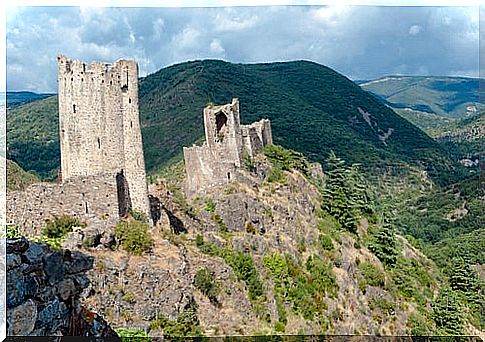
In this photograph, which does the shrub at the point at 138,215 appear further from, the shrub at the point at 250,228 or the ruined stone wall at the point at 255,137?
the ruined stone wall at the point at 255,137

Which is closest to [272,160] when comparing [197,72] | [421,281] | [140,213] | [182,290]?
[421,281]

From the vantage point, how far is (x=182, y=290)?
880 centimetres

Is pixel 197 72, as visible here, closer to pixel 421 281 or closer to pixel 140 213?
pixel 421 281

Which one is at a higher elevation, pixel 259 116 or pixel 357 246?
pixel 259 116

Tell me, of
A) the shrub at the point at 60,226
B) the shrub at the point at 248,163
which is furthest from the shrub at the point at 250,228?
the shrub at the point at 60,226

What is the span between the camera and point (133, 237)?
8992mm

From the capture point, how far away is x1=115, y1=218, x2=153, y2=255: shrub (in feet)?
29.1

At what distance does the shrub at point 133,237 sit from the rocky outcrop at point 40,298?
4.10 metres

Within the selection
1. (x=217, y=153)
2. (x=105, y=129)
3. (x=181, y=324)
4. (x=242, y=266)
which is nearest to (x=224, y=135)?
(x=217, y=153)

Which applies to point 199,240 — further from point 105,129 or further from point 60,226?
point 60,226

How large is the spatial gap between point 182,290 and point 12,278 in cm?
515

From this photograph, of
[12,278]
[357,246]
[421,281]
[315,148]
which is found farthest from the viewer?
[315,148]

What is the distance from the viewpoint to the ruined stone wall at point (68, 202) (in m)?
8.66

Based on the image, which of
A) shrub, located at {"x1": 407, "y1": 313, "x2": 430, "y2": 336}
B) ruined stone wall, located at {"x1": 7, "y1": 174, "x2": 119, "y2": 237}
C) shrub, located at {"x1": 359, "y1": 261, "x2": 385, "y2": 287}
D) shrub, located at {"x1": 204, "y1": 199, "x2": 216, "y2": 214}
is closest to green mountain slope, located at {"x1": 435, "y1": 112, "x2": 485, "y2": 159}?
shrub, located at {"x1": 359, "y1": 261, "x2": 385, "y2": 287}
